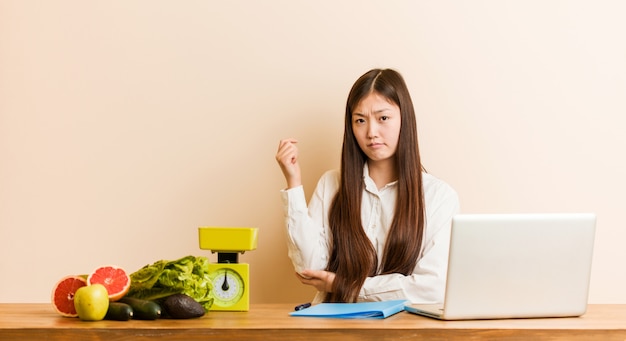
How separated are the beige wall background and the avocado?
119cm

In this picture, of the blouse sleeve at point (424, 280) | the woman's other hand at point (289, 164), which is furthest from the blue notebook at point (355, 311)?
the woman's other hand at point (289, 164)

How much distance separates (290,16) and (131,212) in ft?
3.48

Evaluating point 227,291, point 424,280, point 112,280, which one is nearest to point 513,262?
point 424,280

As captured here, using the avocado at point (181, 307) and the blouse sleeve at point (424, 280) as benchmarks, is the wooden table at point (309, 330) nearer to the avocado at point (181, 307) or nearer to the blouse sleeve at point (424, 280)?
the avocado at point (181, 307)

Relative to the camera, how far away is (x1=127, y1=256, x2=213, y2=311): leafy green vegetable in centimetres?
210

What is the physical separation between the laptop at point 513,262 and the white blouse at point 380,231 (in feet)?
2.05

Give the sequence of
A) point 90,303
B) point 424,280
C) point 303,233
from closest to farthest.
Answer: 1. point 90,303
2. point 424,280
3. point 303,233

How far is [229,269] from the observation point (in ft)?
7.62

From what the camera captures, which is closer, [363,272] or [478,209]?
[363,272]

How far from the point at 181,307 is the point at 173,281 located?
0.10 meters

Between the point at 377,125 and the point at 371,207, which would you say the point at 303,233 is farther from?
the point at 377,125

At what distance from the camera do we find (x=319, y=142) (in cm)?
326

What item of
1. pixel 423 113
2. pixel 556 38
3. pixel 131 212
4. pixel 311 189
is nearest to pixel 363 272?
pixel 311 189

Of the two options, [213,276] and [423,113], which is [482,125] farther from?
[213,276]
